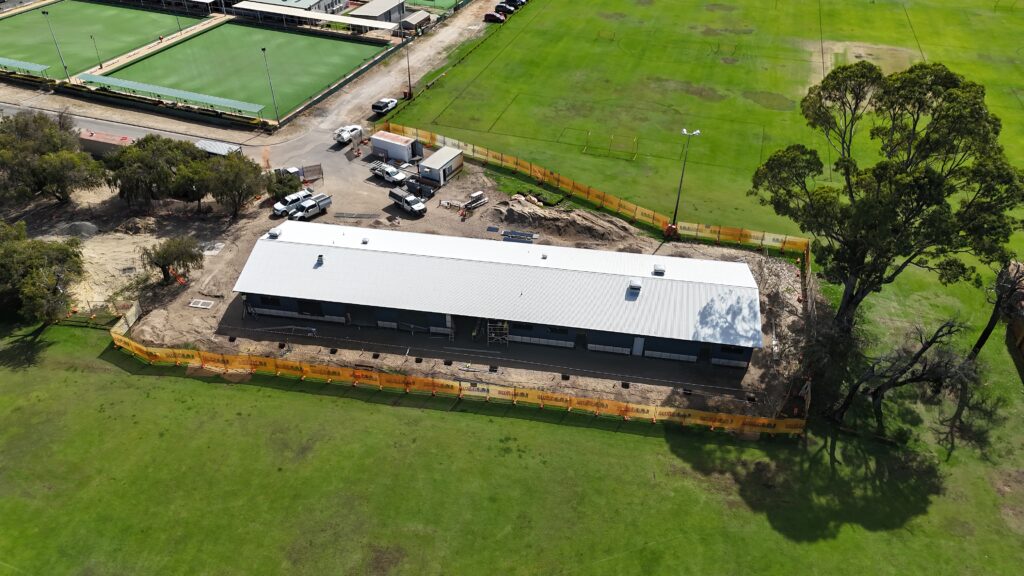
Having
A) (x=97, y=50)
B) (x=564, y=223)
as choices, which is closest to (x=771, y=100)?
(x=564, y=223)

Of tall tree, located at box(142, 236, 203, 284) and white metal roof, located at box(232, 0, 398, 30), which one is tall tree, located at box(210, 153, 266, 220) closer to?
tall tree, located at box(142, 236, 203, 284)

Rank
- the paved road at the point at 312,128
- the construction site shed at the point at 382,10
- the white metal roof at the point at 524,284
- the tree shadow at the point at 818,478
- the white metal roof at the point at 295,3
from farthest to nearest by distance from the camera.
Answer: the white metal roof at the point at 295,3
the construction site shed at the point at 382,10
the paved road at the point at 312,128
the white metal roof at the point at 524,284
the tree shadow at the point at 818,478

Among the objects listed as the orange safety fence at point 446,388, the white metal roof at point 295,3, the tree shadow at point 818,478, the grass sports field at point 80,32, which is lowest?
the tree shadow at point 818,478

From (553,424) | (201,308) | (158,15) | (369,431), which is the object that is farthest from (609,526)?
(158,15)

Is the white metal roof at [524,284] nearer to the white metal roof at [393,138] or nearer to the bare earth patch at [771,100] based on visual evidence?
the white metal roof at [393,138]

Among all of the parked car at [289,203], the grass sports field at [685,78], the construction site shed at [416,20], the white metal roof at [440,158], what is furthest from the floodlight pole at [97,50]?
the white metal roof at [440,158]

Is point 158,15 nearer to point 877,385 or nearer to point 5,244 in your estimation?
point 5,244

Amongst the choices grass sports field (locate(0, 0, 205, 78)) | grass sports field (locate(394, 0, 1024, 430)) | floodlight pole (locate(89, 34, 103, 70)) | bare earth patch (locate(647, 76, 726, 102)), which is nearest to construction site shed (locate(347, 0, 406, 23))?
grass sports field (locate(394, 0, 1024, 430))
